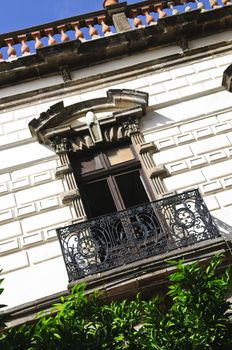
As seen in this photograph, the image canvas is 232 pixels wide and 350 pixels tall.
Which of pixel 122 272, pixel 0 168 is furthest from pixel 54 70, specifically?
pixel 122 272

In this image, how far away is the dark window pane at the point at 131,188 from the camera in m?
9.20

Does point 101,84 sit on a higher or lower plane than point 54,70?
lower

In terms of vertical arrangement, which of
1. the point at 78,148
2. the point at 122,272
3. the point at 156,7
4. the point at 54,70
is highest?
the point at 156,7

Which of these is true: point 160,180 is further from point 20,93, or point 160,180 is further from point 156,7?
point 156,7

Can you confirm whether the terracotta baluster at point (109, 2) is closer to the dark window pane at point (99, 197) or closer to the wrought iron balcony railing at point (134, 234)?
the dark window pane at point (99, 197)

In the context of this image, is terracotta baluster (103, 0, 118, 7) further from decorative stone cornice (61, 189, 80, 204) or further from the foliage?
the foliage

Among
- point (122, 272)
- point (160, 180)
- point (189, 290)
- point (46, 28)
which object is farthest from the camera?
point (46, 28)

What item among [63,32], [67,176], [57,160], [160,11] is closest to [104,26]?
[63,32]

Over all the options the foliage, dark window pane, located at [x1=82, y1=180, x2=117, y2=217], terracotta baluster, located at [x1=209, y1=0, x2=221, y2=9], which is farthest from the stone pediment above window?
the foliage

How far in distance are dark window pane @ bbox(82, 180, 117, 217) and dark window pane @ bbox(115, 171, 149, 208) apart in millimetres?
286

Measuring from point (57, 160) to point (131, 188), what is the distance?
5.07 feet

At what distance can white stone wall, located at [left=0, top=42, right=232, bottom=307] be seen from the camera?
782 cm

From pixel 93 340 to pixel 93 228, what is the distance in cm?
306

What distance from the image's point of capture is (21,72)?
10.6 m
